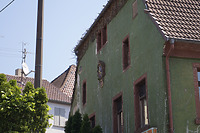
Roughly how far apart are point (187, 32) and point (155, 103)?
8.97 ft

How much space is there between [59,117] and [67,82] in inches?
202

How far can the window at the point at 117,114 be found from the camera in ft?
73.8

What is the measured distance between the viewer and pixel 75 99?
3012 centimetres

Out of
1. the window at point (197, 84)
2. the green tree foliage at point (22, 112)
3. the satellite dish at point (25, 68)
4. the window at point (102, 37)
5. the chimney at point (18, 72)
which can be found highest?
the chimney at point (18, 72)

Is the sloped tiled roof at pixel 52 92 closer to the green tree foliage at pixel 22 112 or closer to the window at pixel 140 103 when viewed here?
the window at pixel 140 103

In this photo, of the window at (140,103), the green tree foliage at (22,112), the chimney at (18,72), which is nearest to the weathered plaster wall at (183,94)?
the window at (140,103)

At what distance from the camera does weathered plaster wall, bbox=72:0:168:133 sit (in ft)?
59.6

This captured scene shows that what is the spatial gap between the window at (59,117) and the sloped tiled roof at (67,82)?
2.60 m

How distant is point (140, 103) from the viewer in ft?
66.0

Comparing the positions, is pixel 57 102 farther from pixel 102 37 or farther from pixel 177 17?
pixel 177 17

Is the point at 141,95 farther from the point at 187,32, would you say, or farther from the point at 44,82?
the point at 44,82

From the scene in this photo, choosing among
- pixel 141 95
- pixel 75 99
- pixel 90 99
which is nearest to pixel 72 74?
pixel 75 99

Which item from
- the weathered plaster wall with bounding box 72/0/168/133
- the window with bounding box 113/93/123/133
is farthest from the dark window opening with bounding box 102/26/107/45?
the window with bounding box 113/93/123/133

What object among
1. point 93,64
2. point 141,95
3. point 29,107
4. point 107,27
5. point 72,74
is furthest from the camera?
point 72,74
